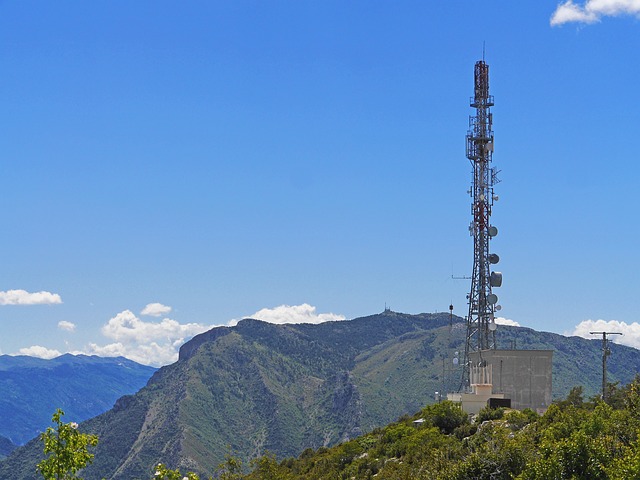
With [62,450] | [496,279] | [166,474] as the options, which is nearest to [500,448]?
[166,474]

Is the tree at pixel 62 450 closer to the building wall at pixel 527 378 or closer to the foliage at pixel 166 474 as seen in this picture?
the foliage at pixel 166 474

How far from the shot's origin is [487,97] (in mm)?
65875

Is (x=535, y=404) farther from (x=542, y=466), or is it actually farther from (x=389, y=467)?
(x=542, y=466)

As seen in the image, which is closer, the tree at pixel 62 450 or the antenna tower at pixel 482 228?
the tree at pixel 62 450

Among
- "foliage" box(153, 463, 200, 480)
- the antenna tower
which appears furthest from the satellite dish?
"foliage" box(153, 463, 200, 480)

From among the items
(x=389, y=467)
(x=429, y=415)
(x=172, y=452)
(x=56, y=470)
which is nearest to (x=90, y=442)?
(x=56, y=470)

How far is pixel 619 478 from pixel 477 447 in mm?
14163

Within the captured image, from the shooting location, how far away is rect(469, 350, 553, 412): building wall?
56.1 metres

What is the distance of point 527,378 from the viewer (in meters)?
56.3

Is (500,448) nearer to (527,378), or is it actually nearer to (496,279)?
(527,378)

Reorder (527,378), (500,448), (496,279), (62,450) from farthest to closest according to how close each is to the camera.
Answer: (496,279) → (527,378) → (500,448) → (62,450)

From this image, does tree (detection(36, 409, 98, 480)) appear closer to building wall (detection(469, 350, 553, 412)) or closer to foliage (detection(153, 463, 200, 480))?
foliage (detection(153, 463, 200, 480))

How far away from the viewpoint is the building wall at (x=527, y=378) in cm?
5606

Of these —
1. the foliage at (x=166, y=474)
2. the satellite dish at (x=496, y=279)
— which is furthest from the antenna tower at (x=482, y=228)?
the foliage at (x=166, y=474)
